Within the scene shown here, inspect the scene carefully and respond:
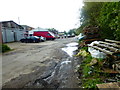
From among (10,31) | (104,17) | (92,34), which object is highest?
(10,31)

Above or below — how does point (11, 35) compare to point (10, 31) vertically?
below

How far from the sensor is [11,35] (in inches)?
1015

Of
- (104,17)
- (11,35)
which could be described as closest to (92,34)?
(104,17)

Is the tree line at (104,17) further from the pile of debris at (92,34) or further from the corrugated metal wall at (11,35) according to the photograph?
the corrugated metal wall at (11,35)

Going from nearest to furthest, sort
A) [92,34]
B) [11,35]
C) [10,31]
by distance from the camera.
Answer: [92,34] → [10,31] → [11,35]

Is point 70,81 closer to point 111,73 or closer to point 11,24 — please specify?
point 111,73

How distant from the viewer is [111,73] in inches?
151

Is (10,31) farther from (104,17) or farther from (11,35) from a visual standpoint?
(104,17)

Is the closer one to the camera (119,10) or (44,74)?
(119,10)

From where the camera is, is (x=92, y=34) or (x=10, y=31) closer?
(x=92, y=34)

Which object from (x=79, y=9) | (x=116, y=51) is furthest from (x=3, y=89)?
(x=79, y=9)

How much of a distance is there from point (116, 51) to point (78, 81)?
1910mm

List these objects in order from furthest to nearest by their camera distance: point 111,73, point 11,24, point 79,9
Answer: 1. point 11,24
2. point 79,9
3. point 111,73

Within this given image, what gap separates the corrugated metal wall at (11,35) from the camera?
76.1 ft
